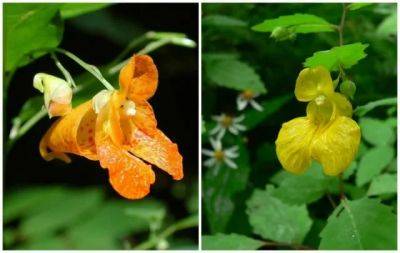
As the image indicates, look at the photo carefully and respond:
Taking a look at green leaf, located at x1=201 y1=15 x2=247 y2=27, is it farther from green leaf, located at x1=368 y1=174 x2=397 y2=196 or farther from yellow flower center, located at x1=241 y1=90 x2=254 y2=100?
green leaf, located at x1=368 y1=174 x2=397 y2=196

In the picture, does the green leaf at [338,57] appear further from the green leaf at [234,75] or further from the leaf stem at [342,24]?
the green leaf at [234,75]

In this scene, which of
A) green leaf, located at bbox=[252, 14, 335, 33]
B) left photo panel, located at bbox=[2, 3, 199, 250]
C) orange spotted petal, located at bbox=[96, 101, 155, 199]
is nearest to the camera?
orange spotted petal, located at bbox=[96, 101, 155, 199]

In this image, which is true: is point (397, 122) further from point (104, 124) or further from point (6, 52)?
point (6, 52)

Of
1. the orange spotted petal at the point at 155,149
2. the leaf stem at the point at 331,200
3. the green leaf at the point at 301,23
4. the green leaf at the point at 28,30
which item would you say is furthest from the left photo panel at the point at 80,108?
A: the leaf stem at the point at 331,200

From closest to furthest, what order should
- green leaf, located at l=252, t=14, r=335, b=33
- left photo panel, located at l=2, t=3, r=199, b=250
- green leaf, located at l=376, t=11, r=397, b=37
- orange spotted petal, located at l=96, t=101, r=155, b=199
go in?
1. orange spotted petal, located at l=96, t=101, r=155, b=199
2. green leaf, located at l=252, t=14, r=335, b=33
3. left photo panel, located at l=2, t=3, r=199, b=250
4. green leaf, located at l=376, t=11, r=397, b=37

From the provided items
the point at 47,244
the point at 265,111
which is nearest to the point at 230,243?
the point at 265,111

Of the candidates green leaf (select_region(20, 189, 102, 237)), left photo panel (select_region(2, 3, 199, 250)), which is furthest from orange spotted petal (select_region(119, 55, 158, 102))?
green leaf (select_region(20, 189, 102, 237))

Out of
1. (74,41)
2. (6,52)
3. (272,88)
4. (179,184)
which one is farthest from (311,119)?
(179,184)

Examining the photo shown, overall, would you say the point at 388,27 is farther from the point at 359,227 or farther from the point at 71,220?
the point at 71,220
